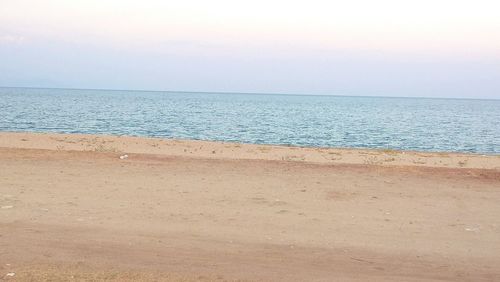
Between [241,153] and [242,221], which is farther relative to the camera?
[241,153]

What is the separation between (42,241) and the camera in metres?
8.21

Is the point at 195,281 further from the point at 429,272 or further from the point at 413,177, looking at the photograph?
the point at 413,177

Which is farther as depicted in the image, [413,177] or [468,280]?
[413,177]

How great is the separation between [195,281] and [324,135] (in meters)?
38.2

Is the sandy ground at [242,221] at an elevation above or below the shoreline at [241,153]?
above

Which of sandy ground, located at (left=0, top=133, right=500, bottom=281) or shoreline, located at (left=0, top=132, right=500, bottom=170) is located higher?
sandy ground, located at (left=0, top=133, right=500, bottom=281)

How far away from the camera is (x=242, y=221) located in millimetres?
9820

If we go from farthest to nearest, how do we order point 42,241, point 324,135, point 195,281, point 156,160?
point 324,135 < point 156,160 < point 42,241 < point 195,281

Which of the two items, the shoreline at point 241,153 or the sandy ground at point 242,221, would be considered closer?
the sandy ground at point 242,221

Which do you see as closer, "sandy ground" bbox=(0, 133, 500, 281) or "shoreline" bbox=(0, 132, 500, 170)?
"sandy ground" bbox=(0, 133, 500, 281)

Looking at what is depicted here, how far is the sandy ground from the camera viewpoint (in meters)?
7.29

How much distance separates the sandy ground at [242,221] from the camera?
287 inches

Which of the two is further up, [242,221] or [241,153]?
[242,221]

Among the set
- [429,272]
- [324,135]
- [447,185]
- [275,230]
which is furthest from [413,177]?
[324,135]
